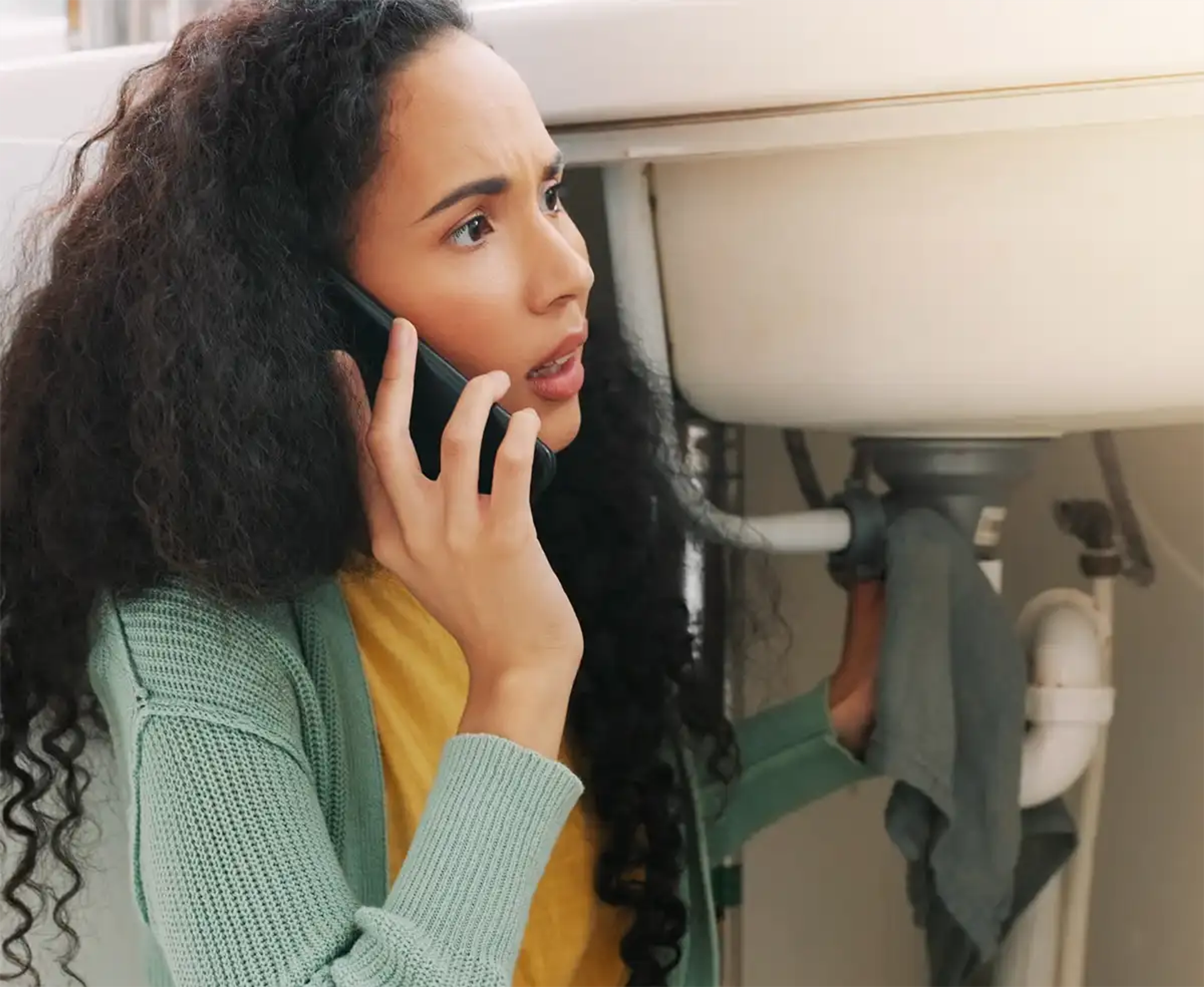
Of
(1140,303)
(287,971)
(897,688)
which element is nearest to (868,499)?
(897,688)

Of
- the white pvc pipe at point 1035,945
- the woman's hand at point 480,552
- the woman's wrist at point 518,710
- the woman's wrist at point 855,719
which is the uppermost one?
the woman's hand at point 480,552

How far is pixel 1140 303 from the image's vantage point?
1.79ft

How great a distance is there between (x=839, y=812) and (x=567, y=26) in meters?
0.66

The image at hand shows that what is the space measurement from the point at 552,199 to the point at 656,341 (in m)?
0.11

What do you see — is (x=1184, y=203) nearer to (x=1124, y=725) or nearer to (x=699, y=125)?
(x=699, y=125)

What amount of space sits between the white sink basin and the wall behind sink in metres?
0.29

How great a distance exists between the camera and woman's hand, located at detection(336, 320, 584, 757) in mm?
513

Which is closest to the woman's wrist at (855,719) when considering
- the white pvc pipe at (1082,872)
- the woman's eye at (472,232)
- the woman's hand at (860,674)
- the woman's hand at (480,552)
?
the woman's hand at (860,674)

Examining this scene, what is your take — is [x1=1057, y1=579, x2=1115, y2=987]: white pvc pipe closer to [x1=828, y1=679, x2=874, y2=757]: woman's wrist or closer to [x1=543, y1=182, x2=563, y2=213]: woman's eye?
[x1=828, y1=679, x2=874, y2=757]: woman's wrist

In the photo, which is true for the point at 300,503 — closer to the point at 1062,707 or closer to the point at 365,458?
the point at 365,458

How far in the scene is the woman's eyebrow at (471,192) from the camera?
1.72 feet

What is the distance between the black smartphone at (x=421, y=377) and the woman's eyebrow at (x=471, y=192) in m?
0.05

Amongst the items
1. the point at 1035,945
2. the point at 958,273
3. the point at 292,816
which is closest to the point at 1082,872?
the point at 1035,945

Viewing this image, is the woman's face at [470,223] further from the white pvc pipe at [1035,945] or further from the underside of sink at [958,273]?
the white pvc pipe at [1035,945]
